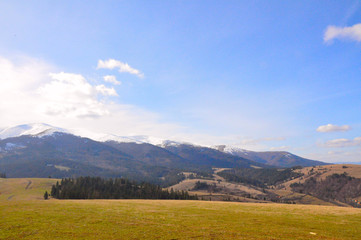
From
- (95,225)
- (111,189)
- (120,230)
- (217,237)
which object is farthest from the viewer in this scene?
(111,189)

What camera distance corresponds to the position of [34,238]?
26438 mm

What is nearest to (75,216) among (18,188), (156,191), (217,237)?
(217,237)

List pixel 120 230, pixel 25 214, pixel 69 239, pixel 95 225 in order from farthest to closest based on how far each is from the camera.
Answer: pixel 25 214
pixel 95 225
pixel 120 230
pixel 69 239

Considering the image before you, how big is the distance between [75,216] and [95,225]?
8919 mm

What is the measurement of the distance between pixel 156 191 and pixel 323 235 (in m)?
161

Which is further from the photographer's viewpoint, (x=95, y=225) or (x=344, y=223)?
(x=344, y=223)

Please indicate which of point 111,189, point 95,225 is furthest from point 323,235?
point 111,189

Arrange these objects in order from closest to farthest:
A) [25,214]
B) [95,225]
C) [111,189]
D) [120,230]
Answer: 1. [120,230]
2. [95,225]
3. [25,214]
4. [111,189]

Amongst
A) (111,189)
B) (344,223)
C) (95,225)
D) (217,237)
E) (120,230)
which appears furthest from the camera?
(111,189)

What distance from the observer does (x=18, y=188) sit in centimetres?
18788

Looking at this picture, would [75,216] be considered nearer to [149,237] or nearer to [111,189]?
[149,237]

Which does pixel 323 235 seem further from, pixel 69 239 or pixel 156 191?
pixel 156 191

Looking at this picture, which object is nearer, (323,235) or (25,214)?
(323,235)

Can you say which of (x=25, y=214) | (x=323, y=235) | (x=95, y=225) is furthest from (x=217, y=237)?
(x=25, y=214)
